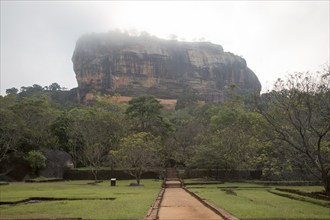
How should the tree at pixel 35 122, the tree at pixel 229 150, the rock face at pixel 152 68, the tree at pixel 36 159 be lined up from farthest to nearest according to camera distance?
the rock face at pixel 152 68 → the tree at pixel 35 122 → the tree at pixel 36 159 → the tree at pixel 229 150

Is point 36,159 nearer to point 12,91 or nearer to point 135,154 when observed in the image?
point 135,154

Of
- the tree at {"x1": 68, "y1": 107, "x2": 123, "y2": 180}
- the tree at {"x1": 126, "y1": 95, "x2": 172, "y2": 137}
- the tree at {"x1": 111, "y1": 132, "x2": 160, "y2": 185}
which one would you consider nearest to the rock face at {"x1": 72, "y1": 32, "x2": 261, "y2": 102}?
the tree at {"x1": 126, "y1": 95, "x2": 172, "y2": 137}

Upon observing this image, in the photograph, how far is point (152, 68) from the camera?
117 m

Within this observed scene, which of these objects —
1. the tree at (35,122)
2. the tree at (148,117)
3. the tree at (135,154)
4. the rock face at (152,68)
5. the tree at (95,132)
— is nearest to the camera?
the tree at (135,154)

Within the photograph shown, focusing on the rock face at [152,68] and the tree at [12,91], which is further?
the rock face at [152,68]

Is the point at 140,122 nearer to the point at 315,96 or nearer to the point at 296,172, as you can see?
the point at 296,172

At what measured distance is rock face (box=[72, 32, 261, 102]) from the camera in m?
112

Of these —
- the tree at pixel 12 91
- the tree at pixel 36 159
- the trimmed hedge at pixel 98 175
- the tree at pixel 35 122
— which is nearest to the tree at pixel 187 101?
the tree at pixel 12 91

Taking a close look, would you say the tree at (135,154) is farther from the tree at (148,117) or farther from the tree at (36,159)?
the tree at (148,117)

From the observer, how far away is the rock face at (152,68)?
4397 inches

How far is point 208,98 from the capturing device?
116750 mm

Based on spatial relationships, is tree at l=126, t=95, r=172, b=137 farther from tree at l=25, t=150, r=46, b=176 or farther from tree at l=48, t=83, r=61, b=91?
tree at l=48, t=83, r=61, b=91

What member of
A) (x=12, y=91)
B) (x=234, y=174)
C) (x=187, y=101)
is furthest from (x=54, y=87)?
(x=234, y=174)

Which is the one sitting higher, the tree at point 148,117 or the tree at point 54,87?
the tree at point 54,87
